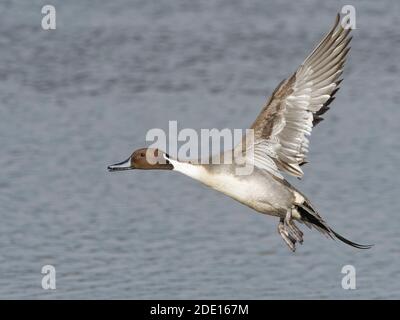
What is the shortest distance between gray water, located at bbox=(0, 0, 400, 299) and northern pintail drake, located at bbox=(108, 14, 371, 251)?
134 cm

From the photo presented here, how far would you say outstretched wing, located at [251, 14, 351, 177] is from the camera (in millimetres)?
6988

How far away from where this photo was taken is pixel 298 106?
23.1ft

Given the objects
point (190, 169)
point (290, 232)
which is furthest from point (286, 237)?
point (190, 169)

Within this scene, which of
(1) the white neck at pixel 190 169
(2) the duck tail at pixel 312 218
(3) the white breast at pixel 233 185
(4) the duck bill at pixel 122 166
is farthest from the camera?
(4) the duck bill at pixel 122 166

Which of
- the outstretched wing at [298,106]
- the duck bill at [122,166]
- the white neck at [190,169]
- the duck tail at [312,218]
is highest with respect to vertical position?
the outstretched wing at [298,106]

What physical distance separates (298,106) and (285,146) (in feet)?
0.86

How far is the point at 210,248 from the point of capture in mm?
8914

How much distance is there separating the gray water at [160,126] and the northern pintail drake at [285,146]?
52.7 inches

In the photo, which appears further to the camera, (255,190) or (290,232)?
(290,232)

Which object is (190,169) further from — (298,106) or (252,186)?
(298,106)

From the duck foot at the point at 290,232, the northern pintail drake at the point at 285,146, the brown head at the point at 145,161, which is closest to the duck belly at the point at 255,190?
the northern pintail drake at the point at 285,146

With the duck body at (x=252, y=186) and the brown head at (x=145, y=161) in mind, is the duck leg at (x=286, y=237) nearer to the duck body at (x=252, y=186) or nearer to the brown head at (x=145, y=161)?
the duck body at (x=252, y=186)

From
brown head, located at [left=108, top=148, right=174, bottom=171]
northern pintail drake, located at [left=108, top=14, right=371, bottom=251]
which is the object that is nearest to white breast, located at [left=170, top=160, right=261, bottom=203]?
northern pintail drake, located at [left=108, top=14, right=371, bottom=251]

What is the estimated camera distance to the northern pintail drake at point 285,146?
696 cm
